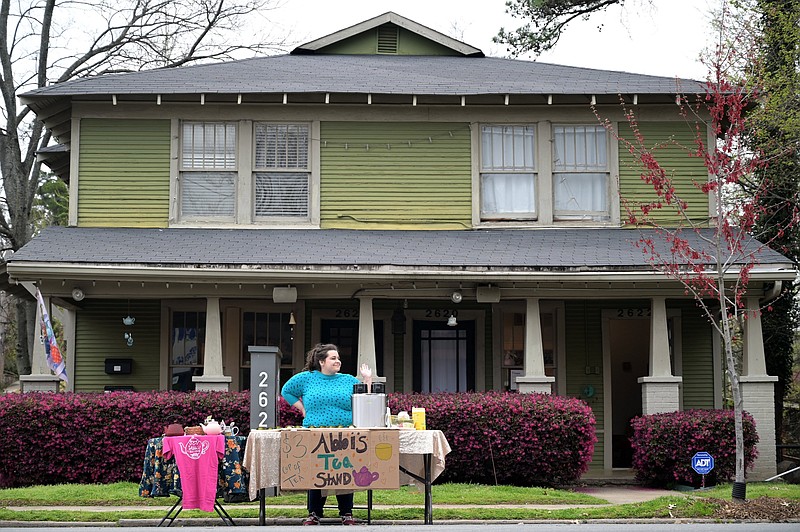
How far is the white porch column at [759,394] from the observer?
14.5 m

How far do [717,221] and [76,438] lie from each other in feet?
27.9

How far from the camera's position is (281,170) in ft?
53.6

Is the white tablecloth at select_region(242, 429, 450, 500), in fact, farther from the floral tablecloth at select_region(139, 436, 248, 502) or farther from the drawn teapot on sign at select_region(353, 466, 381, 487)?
the floral tablecloth at select_region(139, 436, 248, 502)

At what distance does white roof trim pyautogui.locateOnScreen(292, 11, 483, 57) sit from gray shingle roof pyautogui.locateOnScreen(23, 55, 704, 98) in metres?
0.57

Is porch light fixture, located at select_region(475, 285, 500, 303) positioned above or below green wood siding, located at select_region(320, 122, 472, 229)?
below

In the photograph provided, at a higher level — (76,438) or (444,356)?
(444,356)

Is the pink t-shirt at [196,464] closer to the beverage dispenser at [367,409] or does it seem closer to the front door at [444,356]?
the beverage dispenser at [367,409]

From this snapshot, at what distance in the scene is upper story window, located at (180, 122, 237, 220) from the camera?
53.6 feet

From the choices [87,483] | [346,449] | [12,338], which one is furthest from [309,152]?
[12,338]

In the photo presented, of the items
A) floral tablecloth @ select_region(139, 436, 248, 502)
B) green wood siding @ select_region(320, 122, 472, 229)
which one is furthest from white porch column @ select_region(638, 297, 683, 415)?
floral tablecloth @ select_region(139, 436, 248, 502)

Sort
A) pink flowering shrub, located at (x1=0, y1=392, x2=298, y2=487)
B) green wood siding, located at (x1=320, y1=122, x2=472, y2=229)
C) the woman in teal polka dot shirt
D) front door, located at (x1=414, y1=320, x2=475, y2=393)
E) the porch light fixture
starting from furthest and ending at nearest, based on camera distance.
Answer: front door, located at (x1=414, y1=320, x2=475, y2=393) < green wood siding, located at (x1=320, y1=122, x2=472, y2=229) < the porch light fixture < pink flowering shrub, located at (x1=0, y1=392, x2=298, y2=487) < the woman in teal polka dot shirt

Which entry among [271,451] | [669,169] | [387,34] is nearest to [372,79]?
[387,34]

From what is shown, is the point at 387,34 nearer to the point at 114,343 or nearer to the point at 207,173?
the point at 207,173

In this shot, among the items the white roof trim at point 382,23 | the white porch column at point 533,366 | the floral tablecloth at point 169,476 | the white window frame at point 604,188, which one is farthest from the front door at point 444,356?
the floral tablecloth at point 169,476
